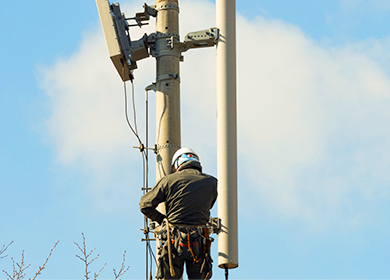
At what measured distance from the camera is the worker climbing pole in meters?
11.9

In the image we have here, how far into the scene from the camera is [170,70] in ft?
41.5

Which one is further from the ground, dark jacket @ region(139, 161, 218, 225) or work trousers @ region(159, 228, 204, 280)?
dark jacket @ region(139, 161, 218, 225)

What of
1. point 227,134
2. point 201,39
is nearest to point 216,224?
point 227,134

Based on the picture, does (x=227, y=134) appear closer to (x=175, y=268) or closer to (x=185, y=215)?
(x=185, y=215)

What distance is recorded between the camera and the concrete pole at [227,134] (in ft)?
37.7

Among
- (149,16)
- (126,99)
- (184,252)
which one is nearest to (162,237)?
(184,252)

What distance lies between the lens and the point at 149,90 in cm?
1281

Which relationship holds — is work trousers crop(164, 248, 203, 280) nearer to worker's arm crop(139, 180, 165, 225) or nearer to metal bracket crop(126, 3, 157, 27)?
worker's arm crop(139, 180, 165, 225)

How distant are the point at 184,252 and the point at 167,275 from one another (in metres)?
0.42

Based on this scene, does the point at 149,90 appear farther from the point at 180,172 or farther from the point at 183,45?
the point at 180,172

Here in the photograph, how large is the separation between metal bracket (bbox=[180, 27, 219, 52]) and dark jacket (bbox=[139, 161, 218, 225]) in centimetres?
357

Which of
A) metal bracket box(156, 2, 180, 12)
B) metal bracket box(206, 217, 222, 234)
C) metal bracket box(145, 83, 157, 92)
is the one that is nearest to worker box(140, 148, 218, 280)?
metal bracket box(206, 217, 222, 234)

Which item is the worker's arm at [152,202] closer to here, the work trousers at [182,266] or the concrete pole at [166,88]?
the work trousers at [182,266]

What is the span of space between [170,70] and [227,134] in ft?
5.45
